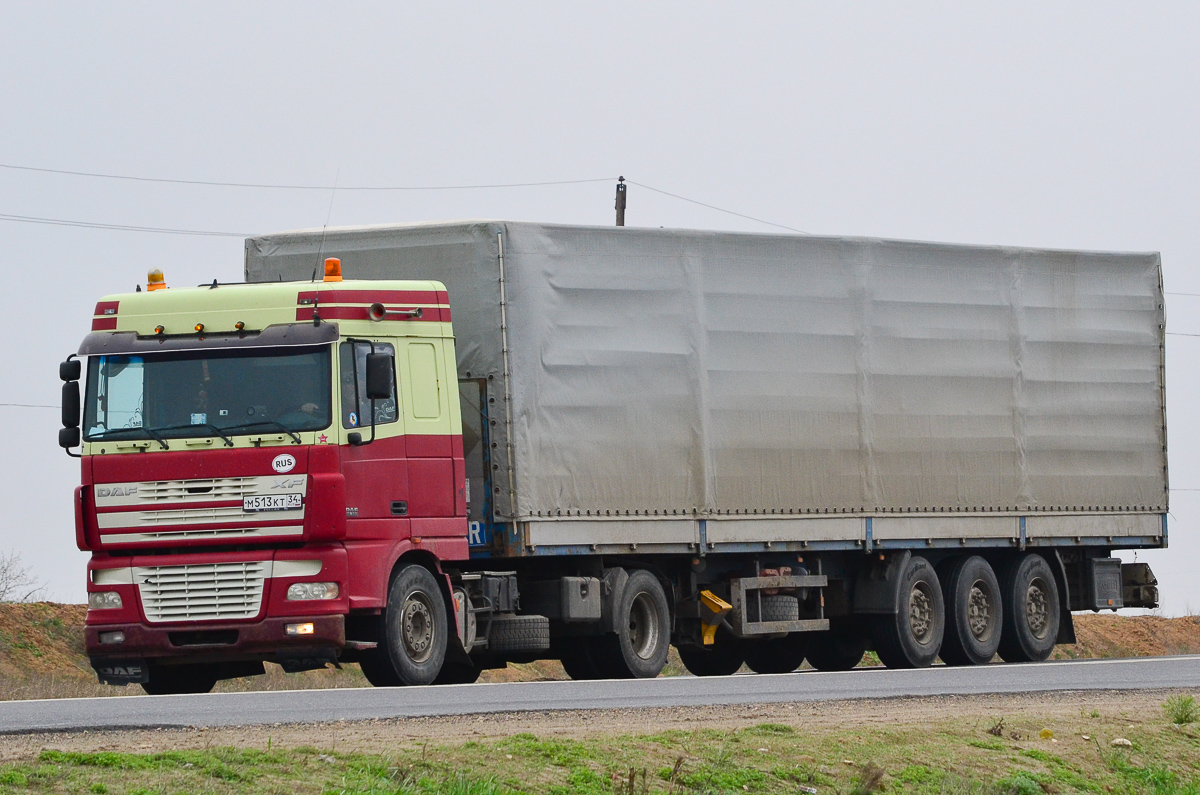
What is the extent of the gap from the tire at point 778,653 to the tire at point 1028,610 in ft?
7.84

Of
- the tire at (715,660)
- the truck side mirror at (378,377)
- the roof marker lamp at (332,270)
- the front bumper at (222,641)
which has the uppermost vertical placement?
the roof marker lamp at (332,270)

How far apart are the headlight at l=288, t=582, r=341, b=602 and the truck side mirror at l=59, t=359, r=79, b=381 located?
8.17 ft

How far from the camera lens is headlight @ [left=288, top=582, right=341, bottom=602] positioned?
49.2 feet

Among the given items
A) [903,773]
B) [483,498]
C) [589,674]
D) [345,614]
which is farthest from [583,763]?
[589,674]

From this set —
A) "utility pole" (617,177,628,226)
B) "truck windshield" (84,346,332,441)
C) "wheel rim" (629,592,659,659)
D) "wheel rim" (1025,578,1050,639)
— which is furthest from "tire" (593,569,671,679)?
"utility pole" (617,177,628,226)

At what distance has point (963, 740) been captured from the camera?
11859mm

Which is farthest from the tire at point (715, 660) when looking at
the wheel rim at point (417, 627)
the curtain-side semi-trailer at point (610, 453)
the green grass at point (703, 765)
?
the green grass at point (703, 765)

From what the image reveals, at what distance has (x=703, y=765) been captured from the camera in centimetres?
1023

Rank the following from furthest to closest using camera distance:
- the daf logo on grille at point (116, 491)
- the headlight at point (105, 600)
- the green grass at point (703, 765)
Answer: the headlight at point (105, 600) → the daf logo on grille at point (116, 491) → the green grass at point (703, 765)

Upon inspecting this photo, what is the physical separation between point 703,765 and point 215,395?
251 inches

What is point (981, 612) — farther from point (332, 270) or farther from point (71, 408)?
point (71, 408)

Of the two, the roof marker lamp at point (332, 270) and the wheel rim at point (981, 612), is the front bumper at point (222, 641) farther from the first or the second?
the wheel rim at point (981, 612)

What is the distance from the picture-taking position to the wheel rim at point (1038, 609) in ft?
75.2

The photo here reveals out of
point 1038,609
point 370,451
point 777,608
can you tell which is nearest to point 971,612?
point 1038,609
